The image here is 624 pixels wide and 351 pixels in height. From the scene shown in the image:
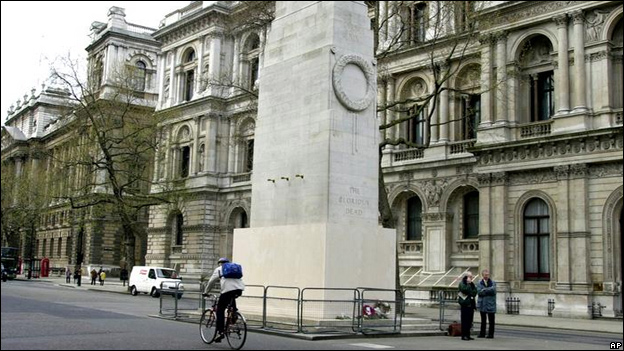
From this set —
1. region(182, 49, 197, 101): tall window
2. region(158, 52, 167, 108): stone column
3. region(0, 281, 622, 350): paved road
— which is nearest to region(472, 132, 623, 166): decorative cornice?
region(0, 281, 622, 350): paved road

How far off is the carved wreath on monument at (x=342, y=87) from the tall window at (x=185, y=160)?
4115 centimetres

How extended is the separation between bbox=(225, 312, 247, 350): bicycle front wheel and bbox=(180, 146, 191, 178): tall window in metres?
46.4

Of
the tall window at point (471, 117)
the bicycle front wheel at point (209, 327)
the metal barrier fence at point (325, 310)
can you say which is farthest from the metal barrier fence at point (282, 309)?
the tall window at point (471, 117)

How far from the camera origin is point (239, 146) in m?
56.1

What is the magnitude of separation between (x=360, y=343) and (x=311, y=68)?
7.39m

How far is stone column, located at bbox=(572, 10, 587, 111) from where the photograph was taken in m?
33.4

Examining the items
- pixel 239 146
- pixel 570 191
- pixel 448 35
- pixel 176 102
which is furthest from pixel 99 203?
pixel 570 191

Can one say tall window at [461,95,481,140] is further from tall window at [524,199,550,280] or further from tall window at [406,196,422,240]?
tall window at [524,199,550,280]

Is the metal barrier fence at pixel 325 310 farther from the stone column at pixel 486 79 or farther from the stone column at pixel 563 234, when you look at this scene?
the stone column at pixel 486 79

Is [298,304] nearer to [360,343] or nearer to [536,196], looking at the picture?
[360,343]

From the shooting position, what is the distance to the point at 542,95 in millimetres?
36719


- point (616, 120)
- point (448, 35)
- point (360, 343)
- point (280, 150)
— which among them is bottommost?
point (360, 343)

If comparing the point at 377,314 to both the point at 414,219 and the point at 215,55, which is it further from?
the point at 215,55

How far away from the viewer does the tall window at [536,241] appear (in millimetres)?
34438
